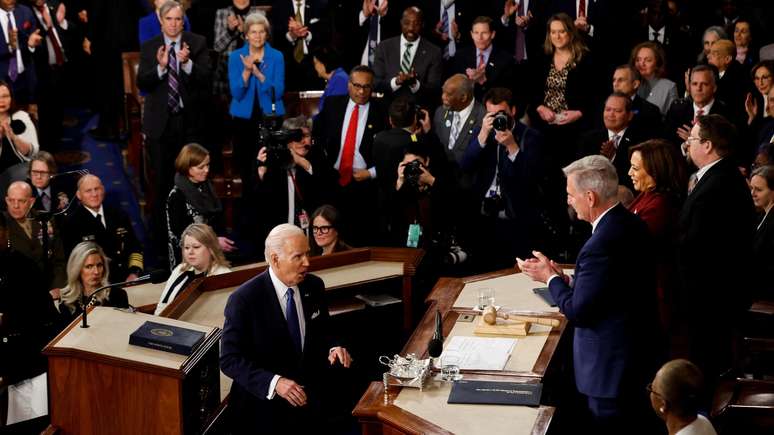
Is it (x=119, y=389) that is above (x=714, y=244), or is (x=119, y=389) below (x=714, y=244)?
below

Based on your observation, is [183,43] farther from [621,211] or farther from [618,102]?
[621,211]

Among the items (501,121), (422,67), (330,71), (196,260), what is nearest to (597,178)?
(196,260)

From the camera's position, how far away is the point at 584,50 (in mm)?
8312

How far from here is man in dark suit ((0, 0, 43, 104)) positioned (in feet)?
30.1

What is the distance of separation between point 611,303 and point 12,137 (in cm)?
520

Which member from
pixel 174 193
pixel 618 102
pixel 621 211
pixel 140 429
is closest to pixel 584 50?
pixel 618 102

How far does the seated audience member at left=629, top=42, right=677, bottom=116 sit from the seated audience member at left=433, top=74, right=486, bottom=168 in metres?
1.26

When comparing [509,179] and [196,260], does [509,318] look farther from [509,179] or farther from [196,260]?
[509,179]

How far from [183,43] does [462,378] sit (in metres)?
4.73

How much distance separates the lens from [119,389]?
4.28 meters

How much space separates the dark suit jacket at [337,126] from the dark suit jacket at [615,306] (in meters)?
3.87

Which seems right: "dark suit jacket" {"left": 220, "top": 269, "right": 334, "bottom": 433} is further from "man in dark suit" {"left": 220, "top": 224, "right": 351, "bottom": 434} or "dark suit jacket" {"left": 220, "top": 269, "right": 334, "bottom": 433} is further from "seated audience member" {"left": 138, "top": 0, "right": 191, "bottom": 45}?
"seated audience member" {"left": 138, "top": 0, "right": 191, "bottom": 45}

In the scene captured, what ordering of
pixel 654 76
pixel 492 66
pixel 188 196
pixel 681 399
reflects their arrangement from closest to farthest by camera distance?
pixel 681 399
pixel 188 196
pixel 654 76
pixel 492 66

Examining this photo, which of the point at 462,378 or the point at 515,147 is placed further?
the point at 515,147
